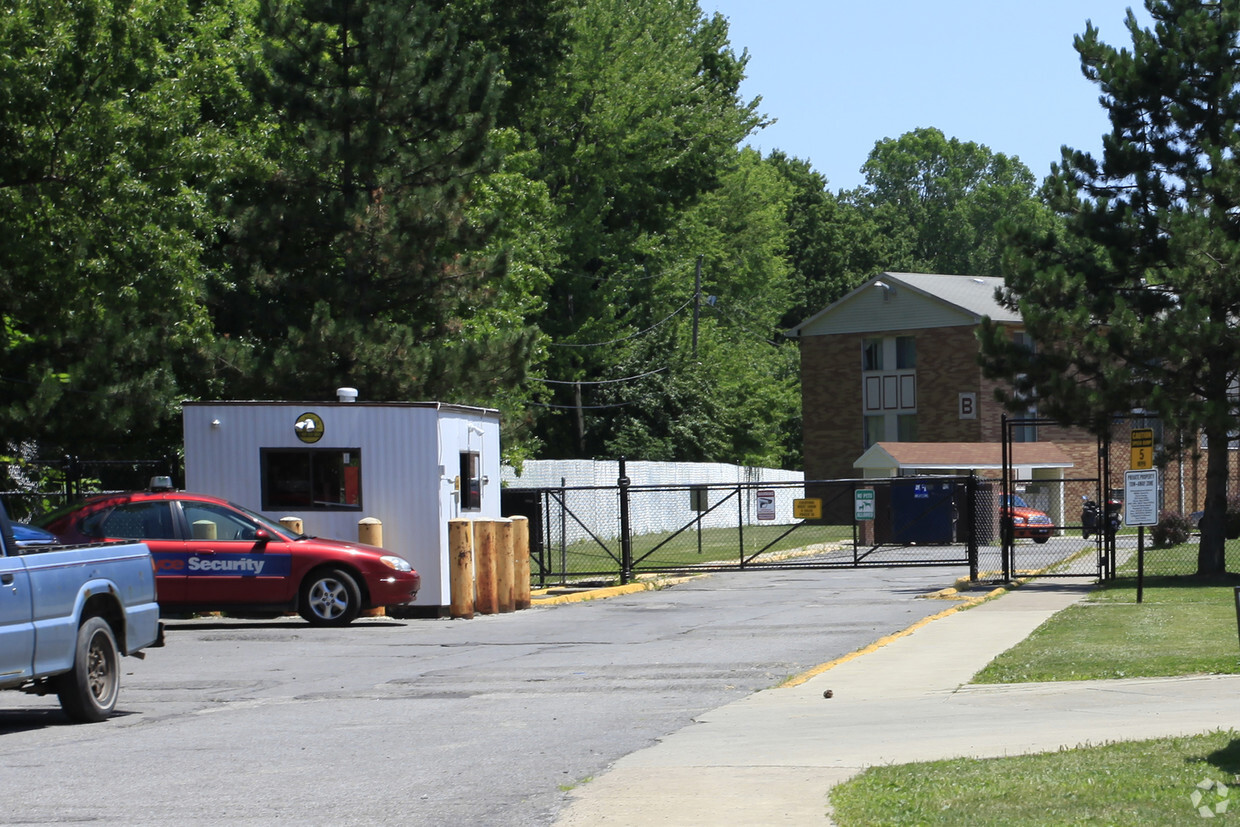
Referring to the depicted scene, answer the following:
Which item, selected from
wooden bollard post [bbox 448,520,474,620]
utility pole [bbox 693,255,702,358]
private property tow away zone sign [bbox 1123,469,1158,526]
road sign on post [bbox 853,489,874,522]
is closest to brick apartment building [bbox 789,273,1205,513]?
utility pole [bbox 693,255,702,358]

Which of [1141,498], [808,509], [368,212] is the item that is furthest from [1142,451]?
[368,212]

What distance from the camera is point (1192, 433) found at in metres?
24.5

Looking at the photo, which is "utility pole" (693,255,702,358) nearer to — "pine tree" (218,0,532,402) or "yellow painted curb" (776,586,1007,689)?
"pine tree" (218,0,532,402)

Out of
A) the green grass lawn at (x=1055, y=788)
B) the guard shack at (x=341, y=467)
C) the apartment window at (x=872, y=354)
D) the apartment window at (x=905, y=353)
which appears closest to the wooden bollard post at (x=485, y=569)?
the guard shack at (x=341, y=467)

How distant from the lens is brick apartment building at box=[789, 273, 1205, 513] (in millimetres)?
55781

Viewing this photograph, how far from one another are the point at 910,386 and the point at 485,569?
129 feet

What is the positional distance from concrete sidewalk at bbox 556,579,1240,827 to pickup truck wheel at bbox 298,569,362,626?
738cm

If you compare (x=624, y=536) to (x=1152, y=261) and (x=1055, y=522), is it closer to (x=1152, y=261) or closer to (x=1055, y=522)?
(x=1152, y=261)

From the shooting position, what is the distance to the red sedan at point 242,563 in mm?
18891

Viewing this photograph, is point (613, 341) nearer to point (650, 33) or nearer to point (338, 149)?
point (650, 33)

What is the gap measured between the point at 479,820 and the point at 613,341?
45651mm

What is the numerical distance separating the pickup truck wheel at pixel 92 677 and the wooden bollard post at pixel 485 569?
31.9 feet

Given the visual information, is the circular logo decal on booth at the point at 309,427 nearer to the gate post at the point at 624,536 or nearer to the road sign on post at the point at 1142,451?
the gate post at the point at 624,536

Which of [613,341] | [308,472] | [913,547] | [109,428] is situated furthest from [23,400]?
[613,341]
